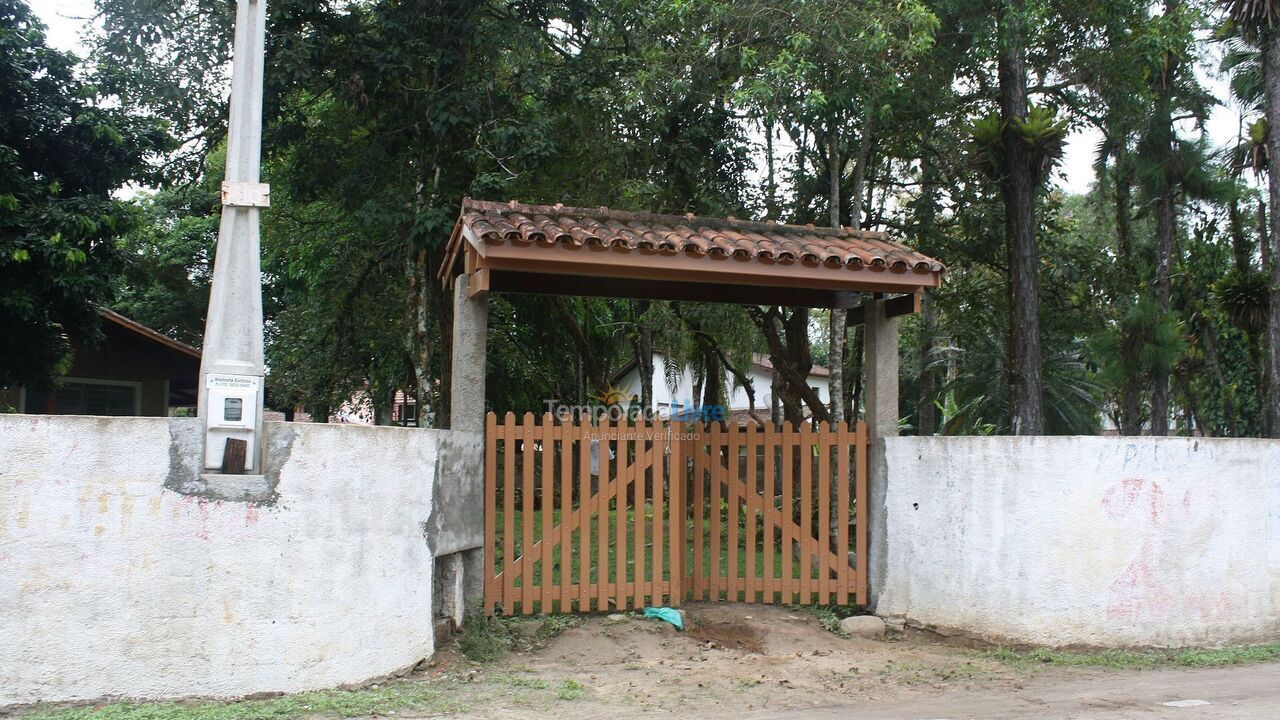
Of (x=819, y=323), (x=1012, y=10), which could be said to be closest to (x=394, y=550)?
(x=1012, y=10)

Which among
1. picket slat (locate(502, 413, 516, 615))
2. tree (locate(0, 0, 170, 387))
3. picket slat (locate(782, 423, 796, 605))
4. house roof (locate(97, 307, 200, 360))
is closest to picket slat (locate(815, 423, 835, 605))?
picket slat (locate(782, 423, 796, 605))

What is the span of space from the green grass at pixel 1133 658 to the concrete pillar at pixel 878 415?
4.34 feet

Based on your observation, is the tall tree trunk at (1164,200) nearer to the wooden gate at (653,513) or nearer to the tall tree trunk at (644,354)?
the tall tree trunk at (644,354)

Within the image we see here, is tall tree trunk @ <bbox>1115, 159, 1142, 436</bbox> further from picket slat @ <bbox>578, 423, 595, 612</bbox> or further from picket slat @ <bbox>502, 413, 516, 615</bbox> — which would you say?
picket slat @ <bbox>502, 413, 516, 615</bbox>

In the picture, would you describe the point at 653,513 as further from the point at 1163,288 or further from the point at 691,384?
the point at 691,384

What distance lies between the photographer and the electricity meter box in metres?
5.72

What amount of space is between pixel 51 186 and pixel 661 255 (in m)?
8.05

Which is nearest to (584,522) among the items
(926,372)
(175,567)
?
(175,567)

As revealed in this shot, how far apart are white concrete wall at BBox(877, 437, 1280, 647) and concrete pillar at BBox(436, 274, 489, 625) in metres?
3.63

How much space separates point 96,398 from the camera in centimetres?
1809

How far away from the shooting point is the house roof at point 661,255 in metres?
7.32

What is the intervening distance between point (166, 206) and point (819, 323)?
20.8 metres

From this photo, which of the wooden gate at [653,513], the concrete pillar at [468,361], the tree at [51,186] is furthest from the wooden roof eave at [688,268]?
the tree at [51,186]

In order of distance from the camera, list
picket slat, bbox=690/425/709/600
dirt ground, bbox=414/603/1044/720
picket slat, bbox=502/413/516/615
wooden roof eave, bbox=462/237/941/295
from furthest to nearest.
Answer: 1. picket slat, bbox=690/425/709/600
2. picket slat, bbox=502/413/516/615
3. wooden roof eave, bbox=462/237/941/295
4. dirt ground, bbox=414/603/1044/720
